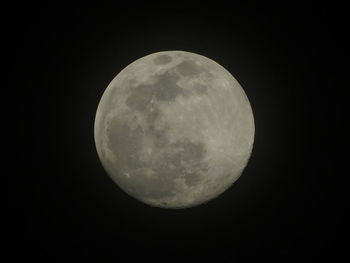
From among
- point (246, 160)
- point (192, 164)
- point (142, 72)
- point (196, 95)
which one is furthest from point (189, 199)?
point (142, 72)

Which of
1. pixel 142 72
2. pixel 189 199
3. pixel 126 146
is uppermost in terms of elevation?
pixel 142 72

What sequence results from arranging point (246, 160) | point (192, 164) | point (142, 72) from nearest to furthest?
point (192, 164) < point (142, 72) < point (246, 160)

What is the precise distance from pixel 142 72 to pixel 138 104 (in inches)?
15.7

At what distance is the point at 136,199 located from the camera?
4500mm

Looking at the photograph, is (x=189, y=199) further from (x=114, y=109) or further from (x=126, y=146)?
(x=114, y=109)

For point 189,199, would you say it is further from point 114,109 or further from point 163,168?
point 114,109

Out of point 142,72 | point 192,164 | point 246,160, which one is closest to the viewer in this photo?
point 192,164

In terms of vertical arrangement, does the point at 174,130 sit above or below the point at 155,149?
above

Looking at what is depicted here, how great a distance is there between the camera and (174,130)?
12.7ft

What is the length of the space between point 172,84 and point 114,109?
0.63m

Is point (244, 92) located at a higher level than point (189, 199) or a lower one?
higher

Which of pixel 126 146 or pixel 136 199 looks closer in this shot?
pixel 126 146

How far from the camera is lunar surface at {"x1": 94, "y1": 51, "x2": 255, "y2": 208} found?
3895 millimetres

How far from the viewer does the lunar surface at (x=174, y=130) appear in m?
3.89
